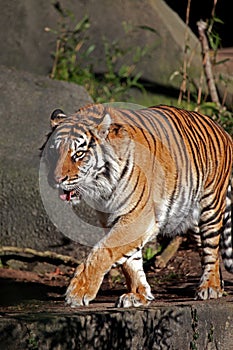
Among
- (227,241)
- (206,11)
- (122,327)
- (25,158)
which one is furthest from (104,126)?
(206,11)

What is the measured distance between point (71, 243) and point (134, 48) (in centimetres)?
365

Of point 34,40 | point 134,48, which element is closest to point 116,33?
point 134,48

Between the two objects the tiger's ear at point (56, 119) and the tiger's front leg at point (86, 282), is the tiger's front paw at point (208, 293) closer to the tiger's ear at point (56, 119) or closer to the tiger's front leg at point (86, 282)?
the tiger's front leg at point (86, 282)

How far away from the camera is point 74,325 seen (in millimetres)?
3916

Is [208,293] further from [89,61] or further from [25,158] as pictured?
[89,61]

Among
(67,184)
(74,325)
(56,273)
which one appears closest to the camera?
(74,325)

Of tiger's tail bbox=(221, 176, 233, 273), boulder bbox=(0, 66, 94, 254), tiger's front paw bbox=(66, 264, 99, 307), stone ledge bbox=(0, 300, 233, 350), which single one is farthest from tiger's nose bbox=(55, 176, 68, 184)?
boulder bbox=(0, 66, 94, 254)

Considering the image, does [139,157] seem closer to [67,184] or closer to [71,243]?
[67,184]

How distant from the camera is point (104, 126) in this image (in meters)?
5.02

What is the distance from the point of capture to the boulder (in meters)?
6.84

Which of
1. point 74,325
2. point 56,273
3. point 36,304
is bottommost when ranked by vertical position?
point 56,273

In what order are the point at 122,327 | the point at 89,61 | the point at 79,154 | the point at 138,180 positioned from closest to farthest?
the point at 122,327 < the point at 79,154 < the point at 138,180 < the point at 89,61

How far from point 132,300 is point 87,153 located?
2.78ft

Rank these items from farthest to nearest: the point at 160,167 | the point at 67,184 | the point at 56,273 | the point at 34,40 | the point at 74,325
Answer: the point at 34,40
the point at 56,273
the point at 160,167
the point at 67,184
the point at 74,325
